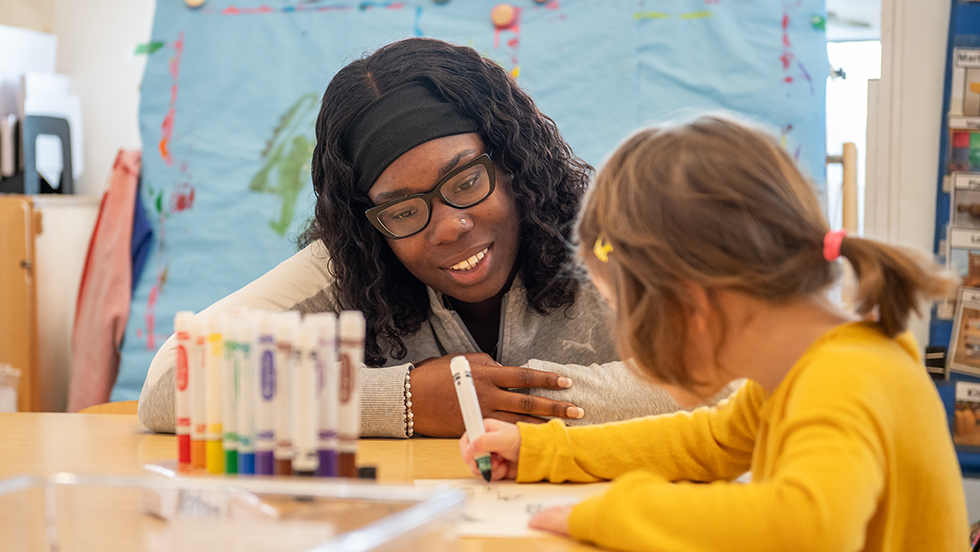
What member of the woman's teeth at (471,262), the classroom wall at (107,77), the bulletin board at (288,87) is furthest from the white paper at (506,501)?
the classroom wall at (107,77)

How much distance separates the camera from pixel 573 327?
1.31 meters

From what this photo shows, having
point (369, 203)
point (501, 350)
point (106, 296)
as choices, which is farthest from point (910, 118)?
point (106, 296)

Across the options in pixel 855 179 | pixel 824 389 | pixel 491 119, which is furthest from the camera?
pixel 855 179

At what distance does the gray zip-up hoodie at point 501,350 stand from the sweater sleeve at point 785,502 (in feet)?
1.29

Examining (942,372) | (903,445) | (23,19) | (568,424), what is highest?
(23,19)

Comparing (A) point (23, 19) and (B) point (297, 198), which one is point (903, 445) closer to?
(B) point (297, 198)

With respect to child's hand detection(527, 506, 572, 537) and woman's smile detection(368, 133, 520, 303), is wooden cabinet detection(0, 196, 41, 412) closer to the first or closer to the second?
woman's smile detection(368, 133, 520, 303)

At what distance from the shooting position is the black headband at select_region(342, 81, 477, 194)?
121cm

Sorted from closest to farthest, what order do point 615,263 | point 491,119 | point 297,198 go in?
point 615,263 → point 491,119 → point 297,198

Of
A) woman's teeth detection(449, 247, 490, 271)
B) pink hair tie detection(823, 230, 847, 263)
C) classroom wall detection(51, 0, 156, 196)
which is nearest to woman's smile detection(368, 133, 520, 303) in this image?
Result: woman's teeth detection(449, 247, 490, 271)

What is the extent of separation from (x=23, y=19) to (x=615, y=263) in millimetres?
2977

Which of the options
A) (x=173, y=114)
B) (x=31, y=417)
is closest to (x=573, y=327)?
(x=31, y=417)

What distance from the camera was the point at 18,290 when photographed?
2.58 metres

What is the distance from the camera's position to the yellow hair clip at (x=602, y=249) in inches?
29.5
